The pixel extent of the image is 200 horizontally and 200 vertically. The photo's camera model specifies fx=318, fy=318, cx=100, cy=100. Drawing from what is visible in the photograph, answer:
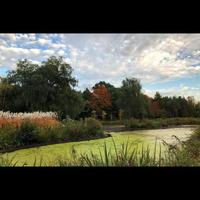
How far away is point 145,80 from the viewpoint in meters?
4.80

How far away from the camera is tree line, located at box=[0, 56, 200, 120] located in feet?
15.5

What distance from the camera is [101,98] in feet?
16.1

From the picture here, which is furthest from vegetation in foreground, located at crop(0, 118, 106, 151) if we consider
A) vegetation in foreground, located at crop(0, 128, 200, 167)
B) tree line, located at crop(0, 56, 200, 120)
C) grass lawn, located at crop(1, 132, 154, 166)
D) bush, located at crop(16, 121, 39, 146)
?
vegetation in foreground, located at crop(0, 128, 200, 167)

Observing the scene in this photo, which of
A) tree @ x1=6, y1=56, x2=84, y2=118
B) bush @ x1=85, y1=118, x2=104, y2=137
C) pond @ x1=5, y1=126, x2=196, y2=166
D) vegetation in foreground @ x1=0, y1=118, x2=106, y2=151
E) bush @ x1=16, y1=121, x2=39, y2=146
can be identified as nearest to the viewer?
pond @ x1=5, y1=126, x2=196, y2=166

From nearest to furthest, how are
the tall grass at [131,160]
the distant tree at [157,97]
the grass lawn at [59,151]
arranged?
1. the tall grass at [131,160]
2. the grass lawn at [59,151]
3. the distant tree at [157,97]

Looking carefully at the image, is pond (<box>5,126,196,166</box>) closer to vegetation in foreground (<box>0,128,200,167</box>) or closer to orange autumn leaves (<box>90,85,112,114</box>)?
vegetation in foreground (<box>0,128,200,167</box>)

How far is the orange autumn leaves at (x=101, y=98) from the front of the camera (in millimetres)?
4699

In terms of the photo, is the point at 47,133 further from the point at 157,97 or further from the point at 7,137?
the point at 157,97

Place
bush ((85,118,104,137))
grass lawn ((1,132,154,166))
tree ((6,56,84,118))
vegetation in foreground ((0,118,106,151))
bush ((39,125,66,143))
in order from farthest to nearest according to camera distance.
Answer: bush ((39,125,66,143)) < vegetation in foreground ((0,118,106,151)) < bush ((85,118,104,137)) < tree ((6,56,84,118)) < grass lawn ((1,132,154,166))

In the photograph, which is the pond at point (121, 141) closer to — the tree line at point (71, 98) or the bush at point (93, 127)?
the tree line at point (71, 98)

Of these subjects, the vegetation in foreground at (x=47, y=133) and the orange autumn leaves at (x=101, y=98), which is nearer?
the orange autumn leaves at (x=101, y=98)

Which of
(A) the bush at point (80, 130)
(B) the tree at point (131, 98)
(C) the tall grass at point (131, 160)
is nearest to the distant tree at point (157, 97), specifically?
(B) the tree at point (131, 98)
